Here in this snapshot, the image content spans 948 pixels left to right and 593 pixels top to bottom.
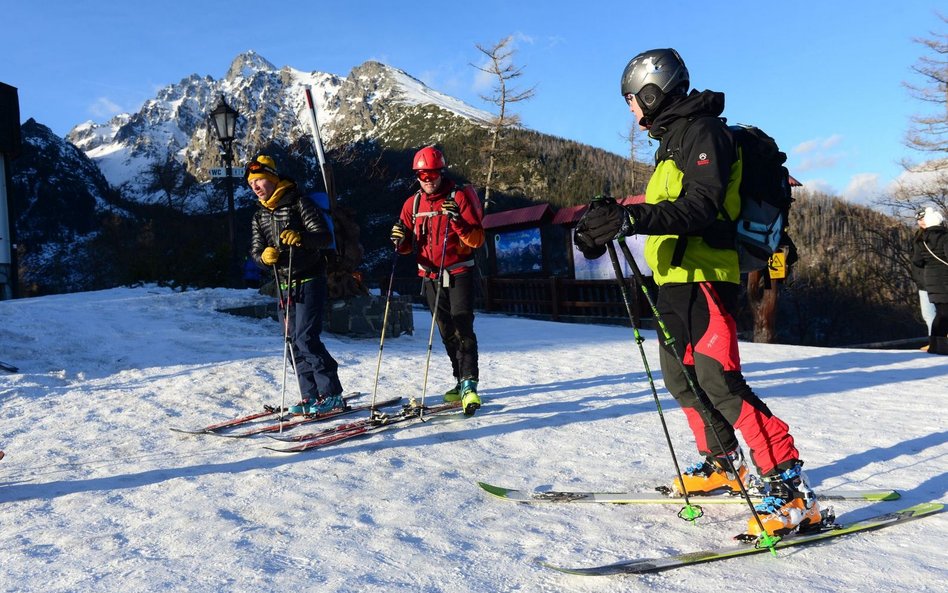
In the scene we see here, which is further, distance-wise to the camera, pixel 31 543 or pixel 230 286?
pixel 230 286

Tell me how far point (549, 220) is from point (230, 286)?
8.06 metres

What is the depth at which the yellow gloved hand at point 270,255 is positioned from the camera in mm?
5059

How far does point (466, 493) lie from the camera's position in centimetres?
346

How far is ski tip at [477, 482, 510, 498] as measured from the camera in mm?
3380

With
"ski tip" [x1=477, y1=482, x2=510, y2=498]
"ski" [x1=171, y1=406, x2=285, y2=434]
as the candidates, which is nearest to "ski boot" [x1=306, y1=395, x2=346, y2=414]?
"ski" [x1=171, y1=406, x2=285, y2=434]

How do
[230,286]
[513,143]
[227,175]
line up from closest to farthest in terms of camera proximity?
[227,175]
[230,286]
[513,143]

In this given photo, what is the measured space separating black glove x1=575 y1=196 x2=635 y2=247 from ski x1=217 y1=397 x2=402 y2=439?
9.98 ft

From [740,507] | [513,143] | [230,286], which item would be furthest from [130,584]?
[513,143]

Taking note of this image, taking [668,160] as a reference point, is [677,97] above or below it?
above

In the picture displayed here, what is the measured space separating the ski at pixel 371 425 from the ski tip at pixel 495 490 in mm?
1357

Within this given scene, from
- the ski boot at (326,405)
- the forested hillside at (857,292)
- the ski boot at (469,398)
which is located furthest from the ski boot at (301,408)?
the forested hillside at (857,292)

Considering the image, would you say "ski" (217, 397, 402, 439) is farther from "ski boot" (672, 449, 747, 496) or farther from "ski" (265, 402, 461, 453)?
"ski boot" (672, 449, 747, 496)

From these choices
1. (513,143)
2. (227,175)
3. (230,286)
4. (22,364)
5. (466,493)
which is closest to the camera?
(466,493)

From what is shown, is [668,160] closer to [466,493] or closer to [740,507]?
[740,507]
